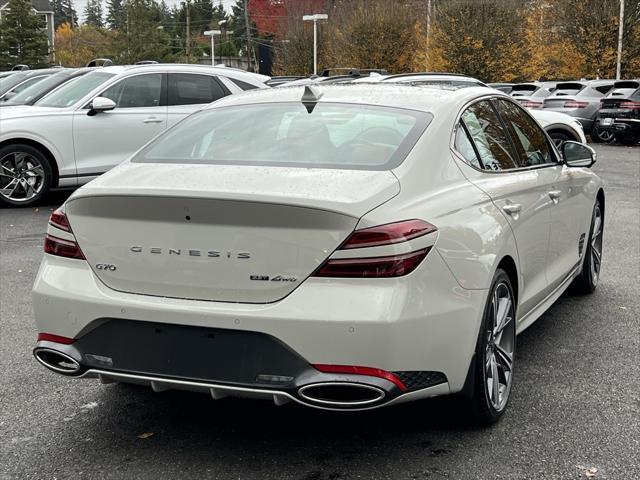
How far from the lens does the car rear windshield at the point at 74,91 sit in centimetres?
1194

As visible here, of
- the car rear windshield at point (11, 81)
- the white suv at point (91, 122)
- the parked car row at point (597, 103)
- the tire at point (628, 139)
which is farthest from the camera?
the tire at point (628, 139)

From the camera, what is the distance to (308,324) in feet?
11.1

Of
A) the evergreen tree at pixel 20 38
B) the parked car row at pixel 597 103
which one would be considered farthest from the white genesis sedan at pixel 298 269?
the evergreen tree at pixel 20 38

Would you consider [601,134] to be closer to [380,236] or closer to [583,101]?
[583,101]

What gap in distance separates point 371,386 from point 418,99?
1694 mm

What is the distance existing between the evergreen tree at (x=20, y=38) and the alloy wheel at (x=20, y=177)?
52.5 metres

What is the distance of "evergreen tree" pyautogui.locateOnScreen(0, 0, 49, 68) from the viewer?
201 ft

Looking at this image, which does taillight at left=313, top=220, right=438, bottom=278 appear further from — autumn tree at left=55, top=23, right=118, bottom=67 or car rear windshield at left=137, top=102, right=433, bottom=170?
autumn tree at left=55, top=23, right=118, bottom=67

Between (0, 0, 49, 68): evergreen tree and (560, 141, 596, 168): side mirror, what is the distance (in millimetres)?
59968

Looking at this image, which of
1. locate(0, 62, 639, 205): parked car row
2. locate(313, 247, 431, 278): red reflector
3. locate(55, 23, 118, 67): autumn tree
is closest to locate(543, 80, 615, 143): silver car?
locate(0, 62, 639, 205): parked car row

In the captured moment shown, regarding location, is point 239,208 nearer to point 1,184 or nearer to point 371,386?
point 371,386

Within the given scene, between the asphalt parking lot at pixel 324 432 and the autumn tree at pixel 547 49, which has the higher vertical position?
the autumn tree at pixel 547 49

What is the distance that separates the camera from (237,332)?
11.4 ft

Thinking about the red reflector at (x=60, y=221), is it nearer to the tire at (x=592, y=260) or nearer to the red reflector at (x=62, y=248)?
the red reflector at (x=62, y=248)
